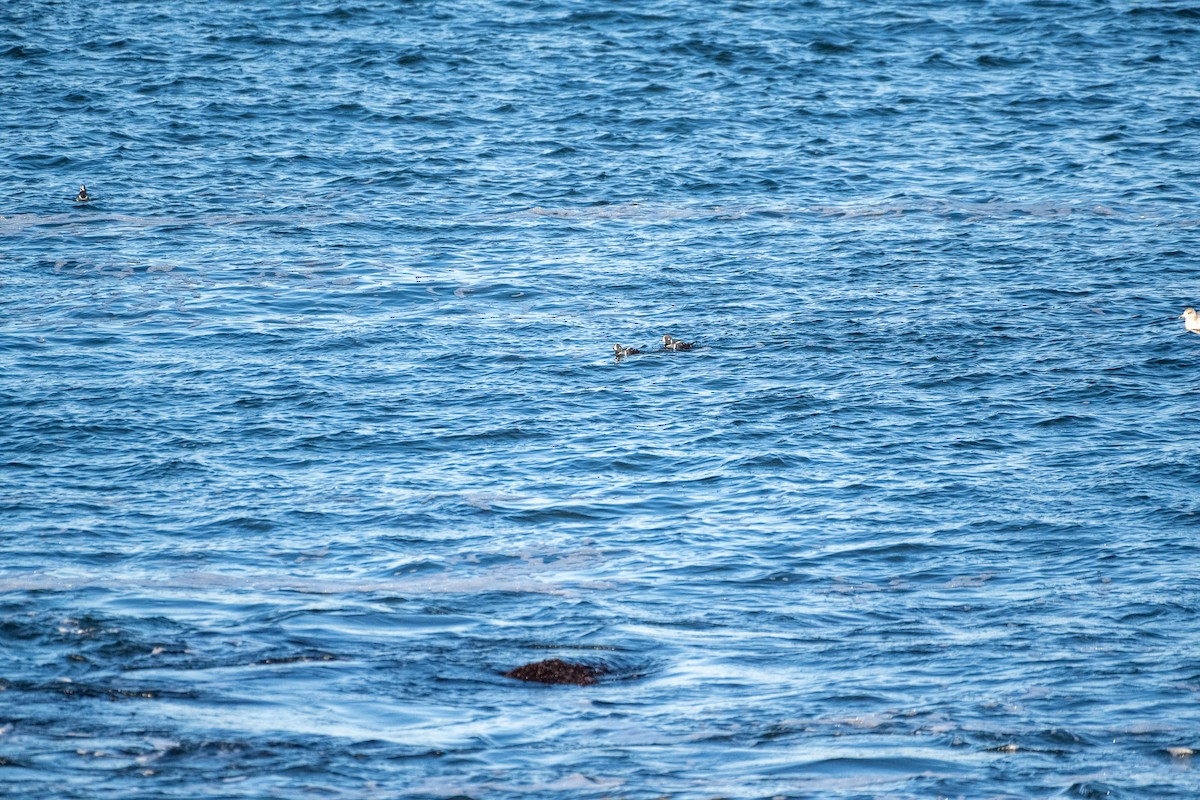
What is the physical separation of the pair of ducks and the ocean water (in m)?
0.19

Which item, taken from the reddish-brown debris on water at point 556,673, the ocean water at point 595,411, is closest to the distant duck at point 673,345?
the ocean water at point 595,411

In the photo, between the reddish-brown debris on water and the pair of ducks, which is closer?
the reddish-brown debris on water

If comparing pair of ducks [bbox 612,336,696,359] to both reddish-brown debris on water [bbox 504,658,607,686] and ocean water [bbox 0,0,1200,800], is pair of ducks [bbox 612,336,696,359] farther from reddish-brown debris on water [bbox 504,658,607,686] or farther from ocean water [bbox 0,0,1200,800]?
reddish-brown debris on water [bbox 504,658,607,686]

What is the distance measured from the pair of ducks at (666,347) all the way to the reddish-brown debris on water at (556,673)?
24.4 feet

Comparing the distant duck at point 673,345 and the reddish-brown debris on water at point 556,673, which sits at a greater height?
the distant duck at point 673,345

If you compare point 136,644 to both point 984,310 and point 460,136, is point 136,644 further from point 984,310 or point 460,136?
point 460,136

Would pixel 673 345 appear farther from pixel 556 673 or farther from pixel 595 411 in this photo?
pixel 556 673

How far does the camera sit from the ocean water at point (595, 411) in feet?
32.0

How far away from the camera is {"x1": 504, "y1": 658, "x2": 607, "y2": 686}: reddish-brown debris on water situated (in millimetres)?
10328

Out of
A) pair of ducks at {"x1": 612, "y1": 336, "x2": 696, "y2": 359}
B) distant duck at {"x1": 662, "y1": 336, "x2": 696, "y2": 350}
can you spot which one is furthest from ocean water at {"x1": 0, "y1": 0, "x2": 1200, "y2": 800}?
distant duck at {"x1": 662, "y1": 336, "x2": 696, "y2": 350}

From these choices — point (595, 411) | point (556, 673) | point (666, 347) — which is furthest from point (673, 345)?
point (556, 673)

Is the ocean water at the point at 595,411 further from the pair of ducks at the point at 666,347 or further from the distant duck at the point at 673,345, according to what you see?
the distant duck at the point at 673,345

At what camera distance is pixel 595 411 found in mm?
16156

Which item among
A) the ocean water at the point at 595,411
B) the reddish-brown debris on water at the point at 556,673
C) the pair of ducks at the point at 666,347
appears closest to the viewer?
the ocean water at the point at 595,411
